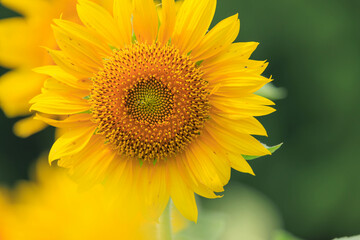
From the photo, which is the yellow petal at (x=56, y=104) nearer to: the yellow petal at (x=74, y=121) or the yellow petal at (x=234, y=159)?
the yellow petal at (x=74, y=121)

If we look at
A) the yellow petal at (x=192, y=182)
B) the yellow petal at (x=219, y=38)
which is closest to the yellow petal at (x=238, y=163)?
the yellow petal at (x=192, y=182)

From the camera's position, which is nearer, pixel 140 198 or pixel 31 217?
pixel 140 198

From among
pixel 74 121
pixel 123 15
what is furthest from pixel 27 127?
pixel 123 15

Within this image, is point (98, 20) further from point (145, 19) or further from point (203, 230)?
point (203, 230)

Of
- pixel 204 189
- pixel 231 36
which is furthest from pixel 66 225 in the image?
pixel 231 36

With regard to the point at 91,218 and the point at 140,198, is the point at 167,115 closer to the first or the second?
the point at 140,198
